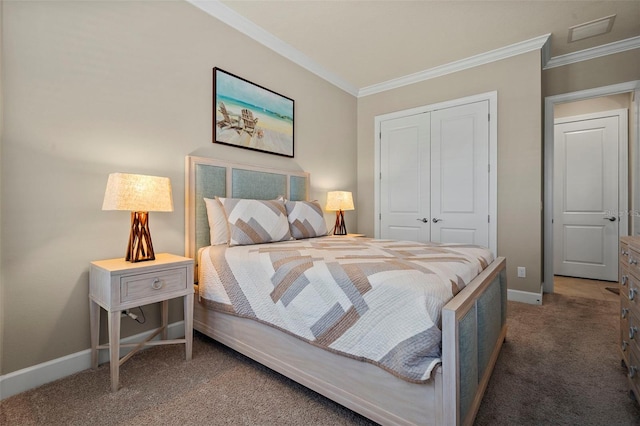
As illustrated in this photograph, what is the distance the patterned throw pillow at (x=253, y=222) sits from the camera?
2.23m

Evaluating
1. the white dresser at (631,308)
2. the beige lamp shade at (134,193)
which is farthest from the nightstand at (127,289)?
the white dresser at (631,308)

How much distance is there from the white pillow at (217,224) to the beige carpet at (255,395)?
29.8 inches

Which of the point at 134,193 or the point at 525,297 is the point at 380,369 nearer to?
the point at 134,193

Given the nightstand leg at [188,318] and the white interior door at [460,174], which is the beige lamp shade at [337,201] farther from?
the nightstand leg at [188,318]

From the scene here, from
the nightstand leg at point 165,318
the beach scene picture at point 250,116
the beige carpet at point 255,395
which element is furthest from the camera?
the beach scene picture at point 250,116

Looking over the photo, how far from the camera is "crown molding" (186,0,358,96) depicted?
2.48m

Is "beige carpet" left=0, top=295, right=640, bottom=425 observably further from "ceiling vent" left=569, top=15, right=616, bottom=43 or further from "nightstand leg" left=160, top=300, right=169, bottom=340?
"ceiling vent" left=569, top=15, right=616, bottom=43

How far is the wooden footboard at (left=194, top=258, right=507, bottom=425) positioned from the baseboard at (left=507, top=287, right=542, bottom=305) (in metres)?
1.59

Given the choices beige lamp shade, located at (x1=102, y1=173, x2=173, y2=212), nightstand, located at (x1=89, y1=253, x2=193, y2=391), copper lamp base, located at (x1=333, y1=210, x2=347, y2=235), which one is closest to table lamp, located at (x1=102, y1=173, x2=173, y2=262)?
beige lamp shade, located at (x1=102, y1=173, x2=173, y2=212)

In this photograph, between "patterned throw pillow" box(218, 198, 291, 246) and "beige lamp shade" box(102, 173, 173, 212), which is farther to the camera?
"patterned throw pillow" box(218, 198, 291, 246)

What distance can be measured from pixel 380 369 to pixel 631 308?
4.59ft

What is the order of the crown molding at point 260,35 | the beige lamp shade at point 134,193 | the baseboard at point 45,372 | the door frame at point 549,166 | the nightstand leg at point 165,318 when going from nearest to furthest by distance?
the baseboard at point 45,372 → the beige lamp shade at point 134,193 → the nightstand leg at point 165,318 → the crown molding at point 260,35 → the door frame at point 549,166

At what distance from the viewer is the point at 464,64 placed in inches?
137

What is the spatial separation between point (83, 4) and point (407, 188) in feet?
11.4
